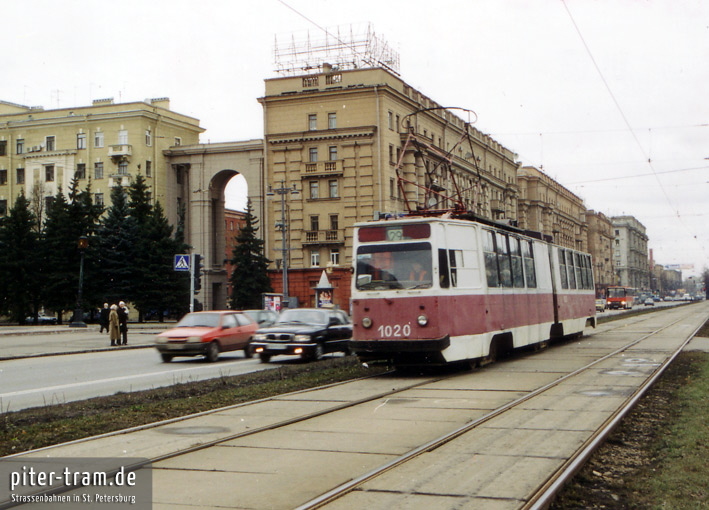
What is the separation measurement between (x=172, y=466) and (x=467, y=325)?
371 inches

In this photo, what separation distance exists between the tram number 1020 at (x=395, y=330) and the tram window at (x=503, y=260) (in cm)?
361

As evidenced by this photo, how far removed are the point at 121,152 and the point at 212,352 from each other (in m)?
49.6

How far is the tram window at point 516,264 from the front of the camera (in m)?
19.4

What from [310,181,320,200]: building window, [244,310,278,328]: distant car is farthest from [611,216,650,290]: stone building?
[244,310,278,328]: distant car

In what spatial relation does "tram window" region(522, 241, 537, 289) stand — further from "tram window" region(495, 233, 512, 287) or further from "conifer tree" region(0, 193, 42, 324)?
"conifer tree" region(0, 193, 42, 324)

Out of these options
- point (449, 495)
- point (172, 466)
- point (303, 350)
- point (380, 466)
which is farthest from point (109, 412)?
point (303, 350)

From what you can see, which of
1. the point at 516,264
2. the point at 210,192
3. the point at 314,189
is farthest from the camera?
the point at 210,192

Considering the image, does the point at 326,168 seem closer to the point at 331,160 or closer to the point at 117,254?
the point at 331,160

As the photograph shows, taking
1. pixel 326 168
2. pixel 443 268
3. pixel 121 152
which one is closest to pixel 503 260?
pixel 443 268

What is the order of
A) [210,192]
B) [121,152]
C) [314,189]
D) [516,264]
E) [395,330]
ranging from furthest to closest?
[210,192], [121,152], [314,189], [516,264], [395,330]

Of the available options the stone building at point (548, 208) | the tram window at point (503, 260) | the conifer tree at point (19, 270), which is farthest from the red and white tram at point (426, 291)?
the stone building at point (548, 208)

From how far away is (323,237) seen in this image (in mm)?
60312

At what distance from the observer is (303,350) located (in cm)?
2105

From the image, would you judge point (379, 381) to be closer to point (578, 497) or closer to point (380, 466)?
point (380, 466)
